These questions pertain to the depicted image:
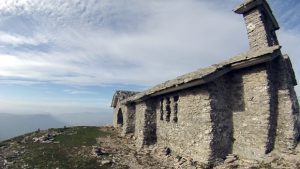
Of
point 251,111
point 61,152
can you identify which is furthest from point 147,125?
point 251,111

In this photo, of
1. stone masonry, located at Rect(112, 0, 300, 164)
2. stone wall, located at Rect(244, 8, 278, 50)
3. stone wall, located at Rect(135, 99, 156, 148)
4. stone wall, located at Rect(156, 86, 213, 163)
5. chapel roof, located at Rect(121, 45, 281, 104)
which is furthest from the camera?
stone wall, located at Rect(135, 99, 156, 148)

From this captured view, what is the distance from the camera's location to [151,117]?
85.7 feet

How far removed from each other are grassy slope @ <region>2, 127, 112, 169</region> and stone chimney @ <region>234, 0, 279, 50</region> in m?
14.6

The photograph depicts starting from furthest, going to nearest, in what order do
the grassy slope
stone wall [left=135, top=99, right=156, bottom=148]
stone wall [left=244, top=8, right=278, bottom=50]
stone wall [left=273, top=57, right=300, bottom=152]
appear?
stone wall [left=135, top=99, right=156, bottom=148] → the grassy slope → stone wall [left=244, top=8, right=278, bottom=50] → stone wall [left=273, top=57, right=300, bottom=152]

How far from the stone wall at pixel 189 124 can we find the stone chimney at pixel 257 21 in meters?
4.97

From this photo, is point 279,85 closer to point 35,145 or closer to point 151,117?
point 151,117

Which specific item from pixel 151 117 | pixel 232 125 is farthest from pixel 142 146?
pixel 232 125

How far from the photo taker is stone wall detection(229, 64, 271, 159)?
15.8 meters

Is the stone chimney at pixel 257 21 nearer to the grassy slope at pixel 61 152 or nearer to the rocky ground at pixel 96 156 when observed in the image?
the rocky ground at pixel 96 156

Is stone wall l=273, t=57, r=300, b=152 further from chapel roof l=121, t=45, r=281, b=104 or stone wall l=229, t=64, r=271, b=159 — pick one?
chapel roof l=121, t=45, r=281, b=104

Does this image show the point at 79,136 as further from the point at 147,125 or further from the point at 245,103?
the point at 245,103

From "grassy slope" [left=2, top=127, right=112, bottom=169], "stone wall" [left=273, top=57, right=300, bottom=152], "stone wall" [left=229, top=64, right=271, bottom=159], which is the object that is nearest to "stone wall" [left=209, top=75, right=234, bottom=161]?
"stone wall" [left=229, top=64, right=271, bottom=159]

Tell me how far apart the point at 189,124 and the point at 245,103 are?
420 centimetres

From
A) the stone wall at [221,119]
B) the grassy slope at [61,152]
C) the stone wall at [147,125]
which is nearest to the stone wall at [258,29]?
the stone wall at [221,119]
